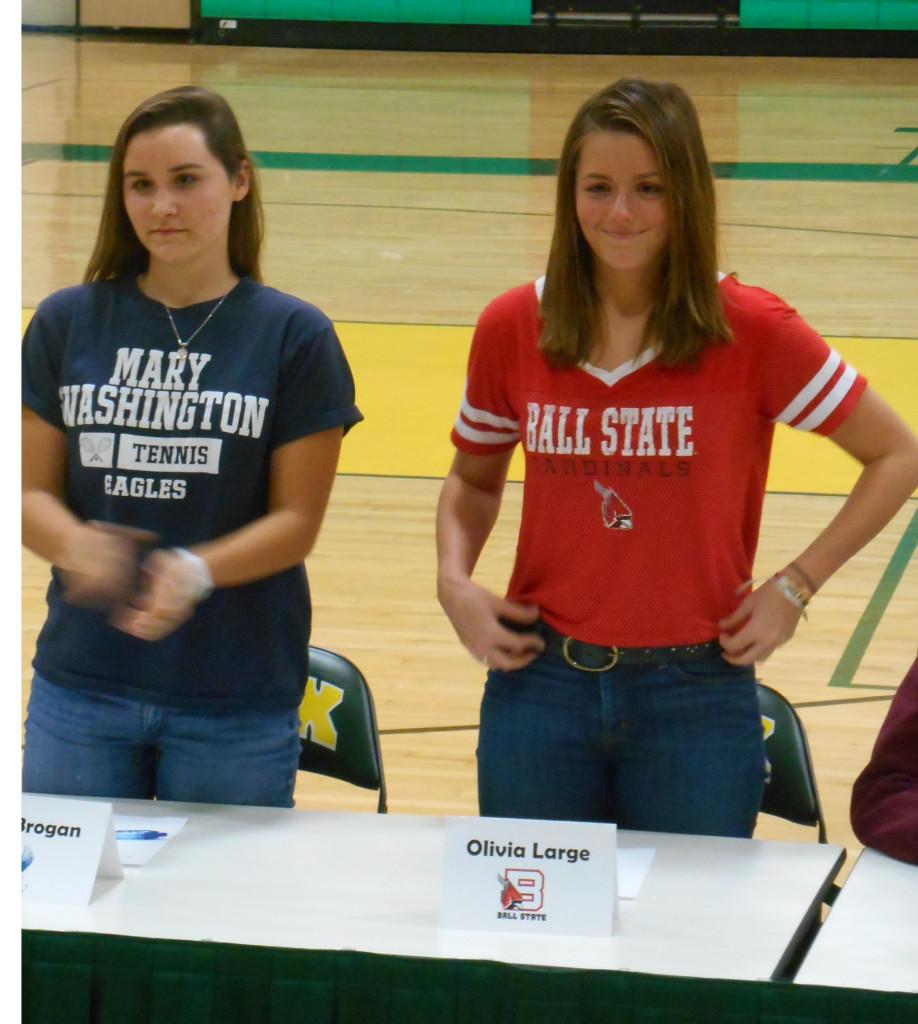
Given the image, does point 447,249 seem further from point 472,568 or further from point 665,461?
point 665,461

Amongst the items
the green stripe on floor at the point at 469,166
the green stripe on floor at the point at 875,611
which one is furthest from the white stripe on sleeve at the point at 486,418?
the green stripe on floor at the point at 469,166

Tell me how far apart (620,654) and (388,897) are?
0.48m

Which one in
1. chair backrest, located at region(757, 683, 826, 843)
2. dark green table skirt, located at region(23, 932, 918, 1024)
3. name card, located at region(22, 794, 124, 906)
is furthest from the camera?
chair backrest, located at region(757, 683, 826, 843)

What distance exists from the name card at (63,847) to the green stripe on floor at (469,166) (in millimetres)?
10063

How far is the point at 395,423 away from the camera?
22.9ft

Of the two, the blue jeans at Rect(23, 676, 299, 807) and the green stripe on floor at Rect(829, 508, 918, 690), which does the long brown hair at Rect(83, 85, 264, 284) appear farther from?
the green stripe on floor at Rect(829, 508, 918, 690)

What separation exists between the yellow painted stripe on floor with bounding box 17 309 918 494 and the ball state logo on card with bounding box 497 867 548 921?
4225 mm

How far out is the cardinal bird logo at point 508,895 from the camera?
2.22 metres

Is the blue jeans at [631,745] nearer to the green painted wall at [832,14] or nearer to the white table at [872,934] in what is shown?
the white table at [872,934]

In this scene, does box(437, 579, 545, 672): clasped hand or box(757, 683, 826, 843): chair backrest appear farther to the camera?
box(757, 683, 826, 843): chair backrest

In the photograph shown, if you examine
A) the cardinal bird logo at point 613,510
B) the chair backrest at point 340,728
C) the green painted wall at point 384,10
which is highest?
the green painted wall at point 384,10

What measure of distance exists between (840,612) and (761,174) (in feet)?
24.5

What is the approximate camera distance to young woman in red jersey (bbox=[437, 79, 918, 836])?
2.46 meters

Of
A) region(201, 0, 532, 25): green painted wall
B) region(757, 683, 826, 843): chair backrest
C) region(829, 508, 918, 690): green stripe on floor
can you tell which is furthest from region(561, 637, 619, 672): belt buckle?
region(201, 0, 532, 25): green painted wall
